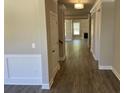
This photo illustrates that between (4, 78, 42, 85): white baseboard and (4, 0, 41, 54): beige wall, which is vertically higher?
(4, 0, 41, 54): beige wall

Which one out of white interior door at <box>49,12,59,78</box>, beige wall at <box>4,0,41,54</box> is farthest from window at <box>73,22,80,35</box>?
beige wall at <box>4,0,41,54</box>

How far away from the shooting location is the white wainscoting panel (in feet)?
13.5

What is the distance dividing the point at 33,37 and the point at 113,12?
3.02 m

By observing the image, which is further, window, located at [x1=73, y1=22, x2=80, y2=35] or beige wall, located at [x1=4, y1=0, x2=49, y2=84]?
window, located at [x1=73, y1=22, x2=80, y2=35]

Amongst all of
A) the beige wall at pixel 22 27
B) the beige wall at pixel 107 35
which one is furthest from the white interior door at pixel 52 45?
the beige wall at pixel 107 35

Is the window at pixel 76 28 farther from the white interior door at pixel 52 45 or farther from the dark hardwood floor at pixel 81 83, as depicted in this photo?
the white interior door at pixel 52 45

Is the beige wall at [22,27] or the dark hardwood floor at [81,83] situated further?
the beige wall at [22,27]

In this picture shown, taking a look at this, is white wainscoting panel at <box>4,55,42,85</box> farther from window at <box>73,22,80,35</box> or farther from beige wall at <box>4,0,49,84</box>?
window at <box>73,22,80,35</box>

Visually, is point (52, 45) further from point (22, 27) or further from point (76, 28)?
point (76, 28)

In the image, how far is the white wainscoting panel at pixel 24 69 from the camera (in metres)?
4.13

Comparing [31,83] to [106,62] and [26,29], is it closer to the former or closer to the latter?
[26,29]
